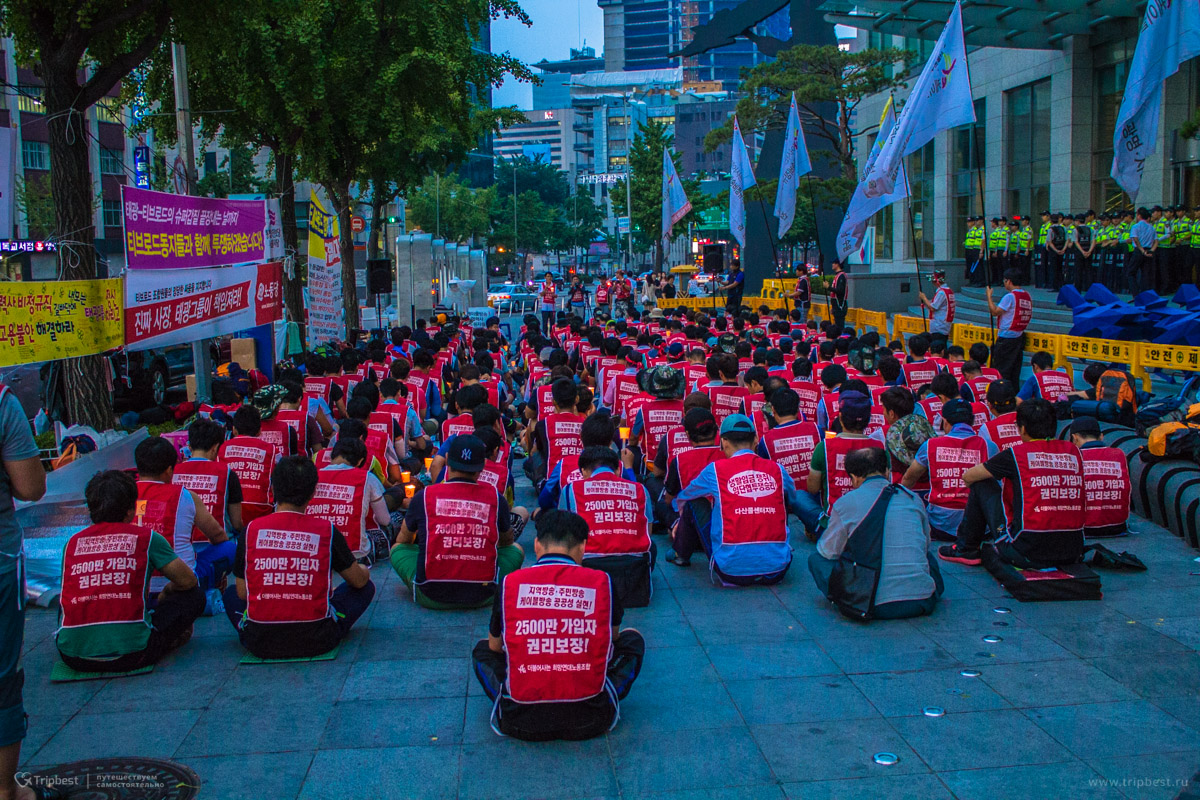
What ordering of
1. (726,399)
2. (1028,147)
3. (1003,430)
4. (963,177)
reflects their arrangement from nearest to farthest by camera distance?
(1003,430) < (726,399) < (1028,147) < (963,177)

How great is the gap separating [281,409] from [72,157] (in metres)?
4.24

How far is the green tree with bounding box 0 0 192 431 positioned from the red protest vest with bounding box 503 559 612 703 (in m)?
8.79

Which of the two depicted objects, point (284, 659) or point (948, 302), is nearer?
point (284, 659)

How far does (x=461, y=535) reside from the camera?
279 inches

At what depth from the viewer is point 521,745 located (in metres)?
5.29

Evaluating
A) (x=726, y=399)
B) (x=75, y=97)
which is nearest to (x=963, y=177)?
(x=726, y=399)

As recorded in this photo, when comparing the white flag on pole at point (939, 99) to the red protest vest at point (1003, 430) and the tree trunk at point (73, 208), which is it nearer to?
the red protest vest at point (1003, 430)

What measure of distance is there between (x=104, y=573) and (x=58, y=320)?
496 cm

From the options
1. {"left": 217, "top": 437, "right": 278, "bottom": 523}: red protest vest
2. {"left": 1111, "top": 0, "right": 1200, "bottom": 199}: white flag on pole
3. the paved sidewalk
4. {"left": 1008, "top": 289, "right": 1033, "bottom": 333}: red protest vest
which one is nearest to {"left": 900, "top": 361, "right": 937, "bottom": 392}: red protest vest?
{"left": 1008, "top": 289, "right": 1033, "bottom": 333}: red protest vest

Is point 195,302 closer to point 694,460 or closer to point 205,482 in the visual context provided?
point 205,482

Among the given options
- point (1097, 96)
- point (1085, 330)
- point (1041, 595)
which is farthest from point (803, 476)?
point (1097, 96)

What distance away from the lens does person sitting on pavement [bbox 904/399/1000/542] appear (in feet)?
27.6

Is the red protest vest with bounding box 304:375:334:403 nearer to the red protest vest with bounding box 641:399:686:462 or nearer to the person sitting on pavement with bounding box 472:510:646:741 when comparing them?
the red protest vest with bounding box 641:399:686:462

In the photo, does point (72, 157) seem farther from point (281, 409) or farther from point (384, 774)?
point (384, 774)
